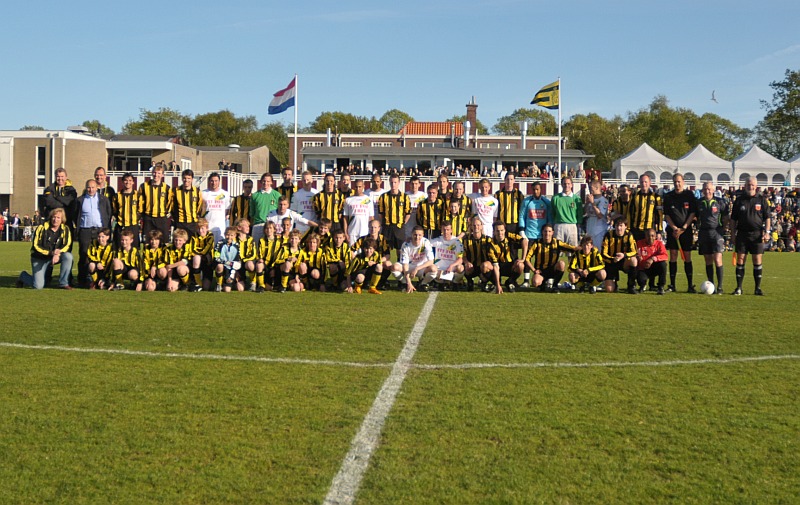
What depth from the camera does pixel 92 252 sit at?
11164 mm

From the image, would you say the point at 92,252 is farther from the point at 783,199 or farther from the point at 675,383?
the point at 783,199

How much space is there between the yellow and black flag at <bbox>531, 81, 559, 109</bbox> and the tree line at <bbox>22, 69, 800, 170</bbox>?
130 ft

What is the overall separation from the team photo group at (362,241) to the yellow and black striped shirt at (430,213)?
0.02m

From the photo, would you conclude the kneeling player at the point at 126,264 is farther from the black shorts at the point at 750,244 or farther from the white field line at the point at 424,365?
the black shorts at the point at 750,244

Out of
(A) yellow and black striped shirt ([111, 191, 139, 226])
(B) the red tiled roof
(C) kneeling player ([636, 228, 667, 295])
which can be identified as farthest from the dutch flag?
(B) the red tiled roof

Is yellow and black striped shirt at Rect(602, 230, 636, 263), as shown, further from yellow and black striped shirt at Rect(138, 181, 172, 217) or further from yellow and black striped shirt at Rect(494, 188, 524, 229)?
yellow and black striped shirt at Rect(138, 181, 172, 217)

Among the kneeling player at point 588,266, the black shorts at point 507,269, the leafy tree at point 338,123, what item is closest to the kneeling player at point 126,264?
the black shorts at point 507,269

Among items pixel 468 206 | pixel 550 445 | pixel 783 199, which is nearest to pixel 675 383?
pixel 550 445

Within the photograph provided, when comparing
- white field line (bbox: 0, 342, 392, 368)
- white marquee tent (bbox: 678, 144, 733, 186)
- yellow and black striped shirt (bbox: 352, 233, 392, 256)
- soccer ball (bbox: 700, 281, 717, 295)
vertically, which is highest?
white marquee tent (bbox: 678, 144, 733, 186)

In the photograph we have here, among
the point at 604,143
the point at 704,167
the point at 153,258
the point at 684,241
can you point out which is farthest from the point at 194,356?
the point at 604,143

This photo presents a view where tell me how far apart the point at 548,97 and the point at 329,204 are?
20.7 meters

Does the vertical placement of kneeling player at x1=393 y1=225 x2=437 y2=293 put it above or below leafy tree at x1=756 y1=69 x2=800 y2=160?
below

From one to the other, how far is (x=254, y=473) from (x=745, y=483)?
87.7 inches

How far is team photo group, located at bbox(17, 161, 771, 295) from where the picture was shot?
36.2 ft
